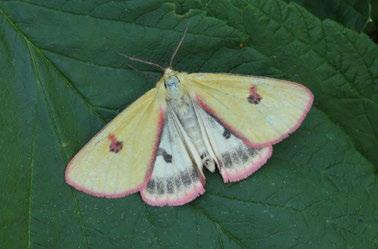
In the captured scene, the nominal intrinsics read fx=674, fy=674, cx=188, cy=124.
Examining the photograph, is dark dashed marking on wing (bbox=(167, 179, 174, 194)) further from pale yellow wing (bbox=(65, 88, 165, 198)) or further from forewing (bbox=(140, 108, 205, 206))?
pale yellow wing (bbox=(65, 88, 165, 198))

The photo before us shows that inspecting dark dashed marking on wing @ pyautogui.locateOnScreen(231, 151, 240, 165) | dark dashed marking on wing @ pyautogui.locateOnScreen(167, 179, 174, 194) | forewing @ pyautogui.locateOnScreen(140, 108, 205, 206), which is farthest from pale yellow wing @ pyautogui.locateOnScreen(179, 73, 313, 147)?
dark dashed marking on wing @ pyautogui.locateOnScreen(167, 179, 174, 194)

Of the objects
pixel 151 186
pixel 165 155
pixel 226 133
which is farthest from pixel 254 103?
pixel 151 186

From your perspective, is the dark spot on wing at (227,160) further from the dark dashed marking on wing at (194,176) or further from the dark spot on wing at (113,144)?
the dark spot on wing at (113,144)

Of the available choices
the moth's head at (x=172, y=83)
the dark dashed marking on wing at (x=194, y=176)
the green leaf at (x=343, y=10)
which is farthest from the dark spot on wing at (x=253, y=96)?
the green leaf at (x=343, y=10)

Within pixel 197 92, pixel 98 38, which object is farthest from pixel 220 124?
pixel 98 38

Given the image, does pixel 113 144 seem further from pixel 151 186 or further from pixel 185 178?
pixel 185 178

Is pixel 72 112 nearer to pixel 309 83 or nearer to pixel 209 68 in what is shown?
pixel 209 68
